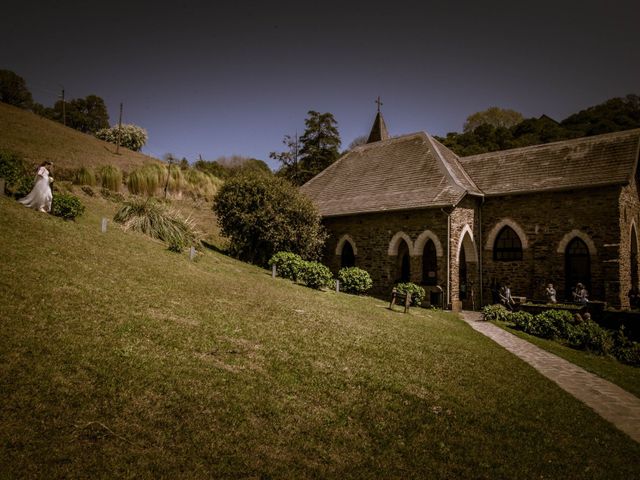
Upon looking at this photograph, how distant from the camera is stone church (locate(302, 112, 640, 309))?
16391mm

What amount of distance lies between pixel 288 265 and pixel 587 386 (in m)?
11.2

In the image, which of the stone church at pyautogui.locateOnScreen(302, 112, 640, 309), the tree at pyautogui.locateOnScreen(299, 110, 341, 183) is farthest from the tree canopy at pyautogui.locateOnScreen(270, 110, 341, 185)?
the stone church at pyautogui.locateOnScreen(302, 112, 640, 309)

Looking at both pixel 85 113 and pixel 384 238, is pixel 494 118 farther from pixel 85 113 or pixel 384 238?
pixel 85 113

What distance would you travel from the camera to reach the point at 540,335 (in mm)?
13617

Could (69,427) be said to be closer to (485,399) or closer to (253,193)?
(485,399)

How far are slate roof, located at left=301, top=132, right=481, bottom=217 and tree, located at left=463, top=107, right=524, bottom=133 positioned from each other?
30.5m

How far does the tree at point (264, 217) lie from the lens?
18.2m

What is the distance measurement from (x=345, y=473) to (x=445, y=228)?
14.9m

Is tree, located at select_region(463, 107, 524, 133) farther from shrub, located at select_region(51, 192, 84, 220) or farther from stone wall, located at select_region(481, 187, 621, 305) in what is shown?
shrub, located at select_region(51, 192, 84, 220)

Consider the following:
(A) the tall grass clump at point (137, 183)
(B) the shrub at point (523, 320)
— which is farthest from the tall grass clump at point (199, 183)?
(B) the shrub at point (523, 320)

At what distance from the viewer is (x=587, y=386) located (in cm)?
777

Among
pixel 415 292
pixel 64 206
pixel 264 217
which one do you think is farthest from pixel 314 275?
Answer: pixel 64 206

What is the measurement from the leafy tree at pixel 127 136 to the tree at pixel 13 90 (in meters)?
9.69

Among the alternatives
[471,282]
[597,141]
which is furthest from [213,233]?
[597,141]
